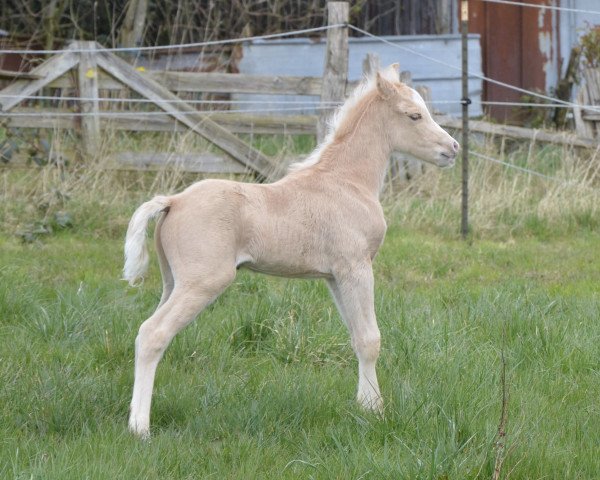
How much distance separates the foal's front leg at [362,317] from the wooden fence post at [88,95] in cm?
553

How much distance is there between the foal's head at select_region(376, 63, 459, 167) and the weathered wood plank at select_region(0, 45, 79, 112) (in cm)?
528

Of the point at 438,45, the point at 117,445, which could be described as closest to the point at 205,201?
the point at 117,445

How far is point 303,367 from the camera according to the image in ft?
16.9

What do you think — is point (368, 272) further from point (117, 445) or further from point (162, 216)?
point (117, 445)

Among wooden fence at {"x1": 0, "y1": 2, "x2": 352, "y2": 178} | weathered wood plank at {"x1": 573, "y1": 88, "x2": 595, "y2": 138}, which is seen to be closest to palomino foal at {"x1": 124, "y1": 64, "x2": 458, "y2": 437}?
wooden fence at {"x1": 0, "y1": 2, "x2": 352, "y2": 178}

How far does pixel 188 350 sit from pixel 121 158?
477cm

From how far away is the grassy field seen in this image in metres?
3.85

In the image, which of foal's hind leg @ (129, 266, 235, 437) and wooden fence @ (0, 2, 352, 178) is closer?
foal's hind leg @ (129, 266, 235, 437)

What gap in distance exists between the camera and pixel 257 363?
530 centimetres

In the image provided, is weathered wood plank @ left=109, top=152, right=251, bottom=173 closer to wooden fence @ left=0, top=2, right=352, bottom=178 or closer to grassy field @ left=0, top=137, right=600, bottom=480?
wooden fence @ left=0, top=2, right=352, bottom=178

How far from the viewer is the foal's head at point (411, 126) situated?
5016 millimetres

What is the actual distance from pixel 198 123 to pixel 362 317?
18.0ft

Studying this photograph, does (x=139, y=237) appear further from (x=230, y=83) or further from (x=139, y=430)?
(x=230, y=83)

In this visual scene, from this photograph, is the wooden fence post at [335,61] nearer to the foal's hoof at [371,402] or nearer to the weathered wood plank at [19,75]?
the weathered wood plank at [19,75]
